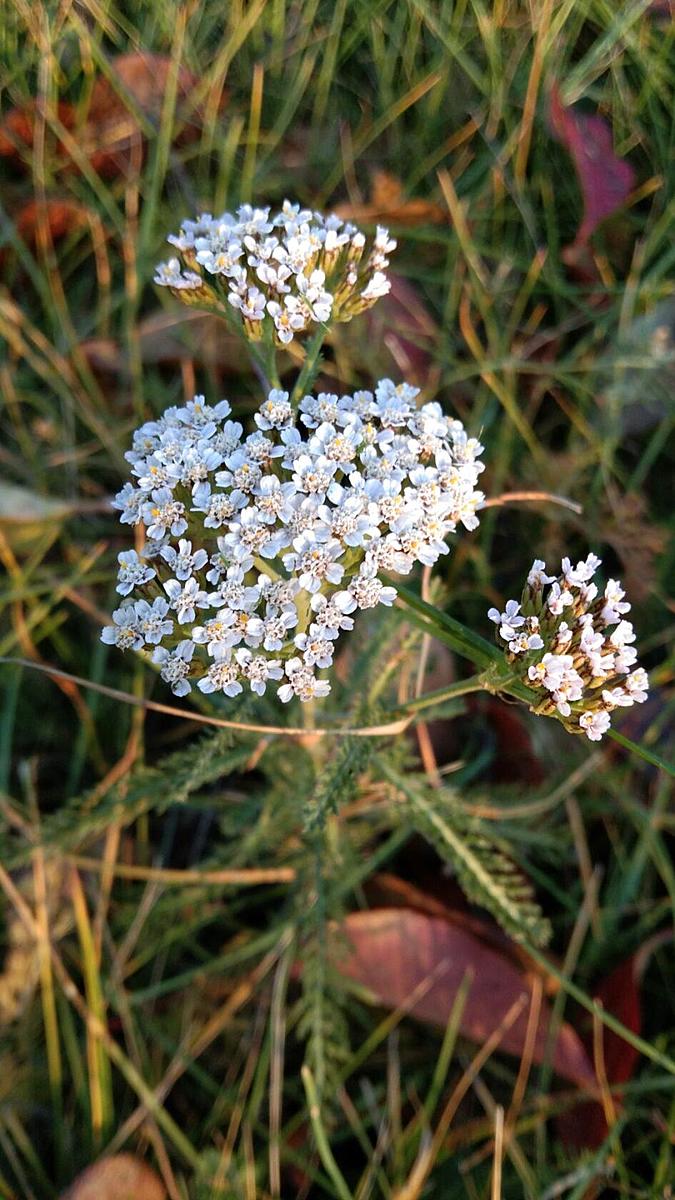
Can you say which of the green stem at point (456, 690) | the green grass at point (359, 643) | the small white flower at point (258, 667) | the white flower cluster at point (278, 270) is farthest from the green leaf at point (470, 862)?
the white flower cluster at point (278, 270)

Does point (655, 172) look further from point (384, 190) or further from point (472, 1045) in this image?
point (472, 1045)

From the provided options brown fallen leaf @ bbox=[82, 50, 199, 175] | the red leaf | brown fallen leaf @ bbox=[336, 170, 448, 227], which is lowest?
the red leaf

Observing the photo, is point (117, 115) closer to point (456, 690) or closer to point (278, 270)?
point (278, 270)

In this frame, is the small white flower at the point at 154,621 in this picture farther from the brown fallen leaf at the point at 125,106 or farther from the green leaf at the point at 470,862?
the brown fallen leaf at the point at 125,106

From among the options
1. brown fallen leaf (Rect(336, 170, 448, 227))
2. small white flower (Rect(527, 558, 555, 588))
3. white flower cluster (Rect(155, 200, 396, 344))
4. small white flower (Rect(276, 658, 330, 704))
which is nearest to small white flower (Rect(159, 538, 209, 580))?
small white flower (Rect(276, 658, 330, 704))

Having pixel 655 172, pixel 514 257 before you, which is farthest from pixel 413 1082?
pixel 655 172

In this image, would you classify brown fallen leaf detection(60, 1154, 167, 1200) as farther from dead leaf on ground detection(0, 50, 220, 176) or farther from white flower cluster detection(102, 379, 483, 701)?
dead leaf on ground detection(0, 50, 220, 176)
